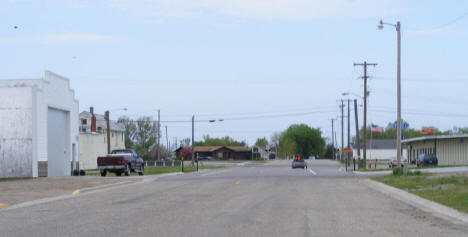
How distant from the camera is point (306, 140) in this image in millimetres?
191750

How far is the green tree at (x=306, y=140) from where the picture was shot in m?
191

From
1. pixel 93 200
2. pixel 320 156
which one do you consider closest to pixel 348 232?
pixel 93 200

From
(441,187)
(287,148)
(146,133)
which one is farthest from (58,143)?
(287,148)

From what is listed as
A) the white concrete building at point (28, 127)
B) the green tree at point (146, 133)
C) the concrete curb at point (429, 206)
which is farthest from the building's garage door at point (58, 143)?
the green tree at point (146, 133)

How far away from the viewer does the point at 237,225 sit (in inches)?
497

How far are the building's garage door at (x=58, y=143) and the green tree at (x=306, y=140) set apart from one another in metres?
148

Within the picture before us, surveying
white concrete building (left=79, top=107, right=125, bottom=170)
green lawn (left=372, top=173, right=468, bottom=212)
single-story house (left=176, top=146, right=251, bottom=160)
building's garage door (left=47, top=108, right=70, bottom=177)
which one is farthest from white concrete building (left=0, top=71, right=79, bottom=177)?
single-story house (left=176, top=146, right=251, bottom=160)

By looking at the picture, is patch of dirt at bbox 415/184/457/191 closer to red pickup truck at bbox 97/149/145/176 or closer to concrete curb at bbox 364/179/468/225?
concrete curb at bbox 364/179/468/225

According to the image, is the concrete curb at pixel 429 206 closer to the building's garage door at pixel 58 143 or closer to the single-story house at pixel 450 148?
the building's garage door at pixel 58 143

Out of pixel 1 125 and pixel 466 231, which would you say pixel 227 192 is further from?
pixel 1 125

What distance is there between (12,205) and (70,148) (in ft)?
90.8

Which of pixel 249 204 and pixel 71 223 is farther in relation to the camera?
pixel 249 204

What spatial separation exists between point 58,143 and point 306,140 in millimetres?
152041

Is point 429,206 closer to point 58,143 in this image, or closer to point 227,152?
point 58,143
